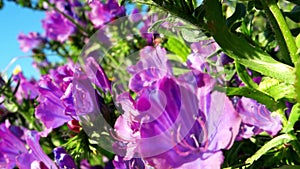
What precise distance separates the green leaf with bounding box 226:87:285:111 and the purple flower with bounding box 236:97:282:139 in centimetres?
11

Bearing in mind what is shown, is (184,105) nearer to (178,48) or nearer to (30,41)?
(178,48)

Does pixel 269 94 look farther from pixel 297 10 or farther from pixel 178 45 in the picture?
pixel 178 45

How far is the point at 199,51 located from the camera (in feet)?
3.03

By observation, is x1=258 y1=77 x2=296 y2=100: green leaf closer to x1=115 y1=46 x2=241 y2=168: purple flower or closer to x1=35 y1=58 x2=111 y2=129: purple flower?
x1=115 y1=46 x2=241 y2=168: purple flower

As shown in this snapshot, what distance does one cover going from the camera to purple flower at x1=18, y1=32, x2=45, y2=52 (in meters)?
2.38

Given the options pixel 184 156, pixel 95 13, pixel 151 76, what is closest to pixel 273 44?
pixel 151 76

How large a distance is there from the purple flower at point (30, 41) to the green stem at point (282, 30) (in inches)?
70.4

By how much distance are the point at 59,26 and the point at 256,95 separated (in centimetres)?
133

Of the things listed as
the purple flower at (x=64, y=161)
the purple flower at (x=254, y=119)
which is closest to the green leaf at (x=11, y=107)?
the purple flower at (x=64, y=161)

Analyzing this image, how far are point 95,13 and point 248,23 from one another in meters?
0.71

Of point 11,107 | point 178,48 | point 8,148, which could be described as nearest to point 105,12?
point 11,107

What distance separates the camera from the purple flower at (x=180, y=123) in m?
0.65

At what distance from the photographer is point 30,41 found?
2502mm

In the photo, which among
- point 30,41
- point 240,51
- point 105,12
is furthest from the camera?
point 30,41
